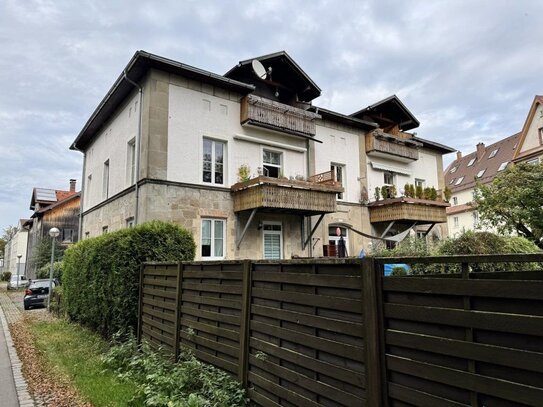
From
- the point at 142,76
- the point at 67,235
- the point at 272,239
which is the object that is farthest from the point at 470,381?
the point at 67,235

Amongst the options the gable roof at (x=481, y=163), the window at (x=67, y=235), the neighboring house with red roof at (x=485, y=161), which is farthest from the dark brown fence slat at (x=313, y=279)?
the gable roof at (x=481, y=163)

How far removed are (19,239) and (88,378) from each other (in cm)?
5831

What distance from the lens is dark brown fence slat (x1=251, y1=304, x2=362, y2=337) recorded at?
10.1 feet

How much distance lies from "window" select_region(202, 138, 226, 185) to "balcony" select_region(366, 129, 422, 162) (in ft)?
29.7

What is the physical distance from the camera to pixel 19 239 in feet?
178

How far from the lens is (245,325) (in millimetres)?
4535

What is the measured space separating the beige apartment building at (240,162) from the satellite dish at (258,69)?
4 cm

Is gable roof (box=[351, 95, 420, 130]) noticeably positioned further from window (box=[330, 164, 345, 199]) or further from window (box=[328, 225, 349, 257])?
window (box=[328, 225, 349, 257])

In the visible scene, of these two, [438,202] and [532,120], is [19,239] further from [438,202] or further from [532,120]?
[532,120]

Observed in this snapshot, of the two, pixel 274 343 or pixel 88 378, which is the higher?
pixel 274 343

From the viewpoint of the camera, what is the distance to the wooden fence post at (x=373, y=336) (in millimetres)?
2748

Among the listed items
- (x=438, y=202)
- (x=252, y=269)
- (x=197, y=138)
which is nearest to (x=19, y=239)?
(x=197, y=138)

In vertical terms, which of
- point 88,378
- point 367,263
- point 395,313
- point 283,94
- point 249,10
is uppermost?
point 283,94

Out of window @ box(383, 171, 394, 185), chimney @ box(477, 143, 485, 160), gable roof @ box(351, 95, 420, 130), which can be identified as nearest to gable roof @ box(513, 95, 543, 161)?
chimney @ box(477, 143, 485, 160)
